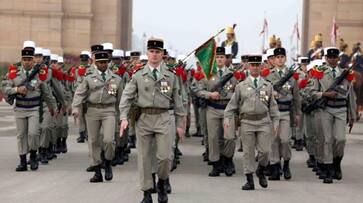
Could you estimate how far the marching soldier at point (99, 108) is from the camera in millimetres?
14172

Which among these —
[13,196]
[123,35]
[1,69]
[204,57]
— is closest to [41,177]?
[13,196]

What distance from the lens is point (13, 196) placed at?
12625 millimetres

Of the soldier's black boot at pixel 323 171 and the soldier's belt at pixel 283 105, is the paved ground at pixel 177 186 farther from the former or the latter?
the soldier's belt at pixel 283 105

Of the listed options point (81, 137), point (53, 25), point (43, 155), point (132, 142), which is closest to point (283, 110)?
point (43, 155)

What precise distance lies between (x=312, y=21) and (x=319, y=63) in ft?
85.1

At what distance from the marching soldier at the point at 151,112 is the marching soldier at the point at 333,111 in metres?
3.63

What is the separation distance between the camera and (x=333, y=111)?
14.8 m

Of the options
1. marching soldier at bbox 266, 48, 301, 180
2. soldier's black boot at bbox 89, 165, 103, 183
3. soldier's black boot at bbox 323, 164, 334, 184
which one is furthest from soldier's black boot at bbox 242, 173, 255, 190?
soldier's black boot at bbox 89, 165, 103, 183

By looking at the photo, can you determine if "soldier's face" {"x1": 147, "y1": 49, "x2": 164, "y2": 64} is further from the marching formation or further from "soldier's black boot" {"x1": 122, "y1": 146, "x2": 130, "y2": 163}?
"soldier's black boot" {"x1": 122, "y1": 146, "x2": 130, "y2": 163}

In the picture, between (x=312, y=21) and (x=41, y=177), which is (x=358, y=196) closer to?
(x=41, y=177)

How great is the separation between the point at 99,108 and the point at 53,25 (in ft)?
91.3

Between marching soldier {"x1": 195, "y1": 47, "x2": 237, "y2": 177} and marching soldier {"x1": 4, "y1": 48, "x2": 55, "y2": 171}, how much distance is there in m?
2.66

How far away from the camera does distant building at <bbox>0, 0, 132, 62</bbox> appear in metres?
41.3

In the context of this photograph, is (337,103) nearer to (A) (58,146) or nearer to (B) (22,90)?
(B) (22,90)
